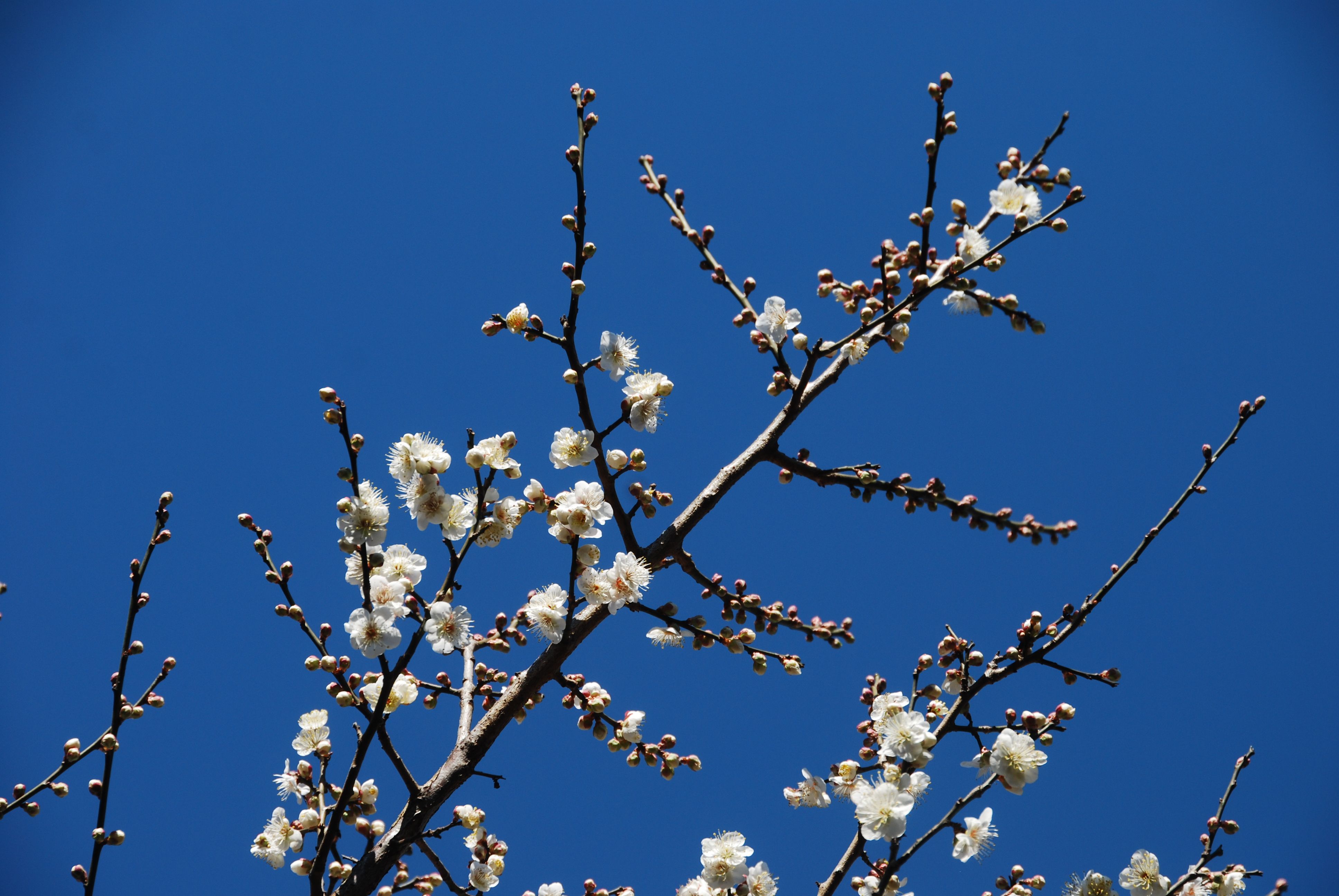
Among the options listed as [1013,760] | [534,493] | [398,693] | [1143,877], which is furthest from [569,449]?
[1143,877]

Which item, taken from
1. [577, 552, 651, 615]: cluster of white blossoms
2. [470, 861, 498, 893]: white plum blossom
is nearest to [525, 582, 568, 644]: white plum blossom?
[577, 552, 651, 615]: cluster of white blossoms

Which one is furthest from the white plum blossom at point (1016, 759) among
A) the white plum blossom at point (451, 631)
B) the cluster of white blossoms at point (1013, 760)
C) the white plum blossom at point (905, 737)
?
the white plum blossom at point (451, 631)

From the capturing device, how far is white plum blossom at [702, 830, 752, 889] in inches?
116

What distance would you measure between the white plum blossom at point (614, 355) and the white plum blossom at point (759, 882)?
2.01 meters

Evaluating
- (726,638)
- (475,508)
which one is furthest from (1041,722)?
(475,508)

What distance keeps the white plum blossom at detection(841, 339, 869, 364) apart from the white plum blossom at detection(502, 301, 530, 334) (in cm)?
115

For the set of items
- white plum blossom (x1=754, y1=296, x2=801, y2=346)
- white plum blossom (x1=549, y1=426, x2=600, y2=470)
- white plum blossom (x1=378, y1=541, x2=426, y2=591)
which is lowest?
white plum blossom (x1=378, y1=541, x2=426, y2=591)

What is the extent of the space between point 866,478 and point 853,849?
4.08 feet

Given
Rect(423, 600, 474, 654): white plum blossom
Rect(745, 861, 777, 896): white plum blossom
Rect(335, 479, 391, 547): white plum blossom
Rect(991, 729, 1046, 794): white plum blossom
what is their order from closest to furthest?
1. Rect(335, 479, 391, 547): white plum blossom
2. Rect(991, 729, 1046, 794): white plum blossom
3. Rect(423, 600, 474, 654): white plum blossom
4. Rect(745, 861, 777, 896): white plum blossom

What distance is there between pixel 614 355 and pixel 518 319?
0.36m

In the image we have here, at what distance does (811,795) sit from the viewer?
3.00m

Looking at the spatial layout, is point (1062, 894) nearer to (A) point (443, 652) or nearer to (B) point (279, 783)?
(A) point (443, 652)

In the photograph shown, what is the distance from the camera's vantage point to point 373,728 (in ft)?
7.36

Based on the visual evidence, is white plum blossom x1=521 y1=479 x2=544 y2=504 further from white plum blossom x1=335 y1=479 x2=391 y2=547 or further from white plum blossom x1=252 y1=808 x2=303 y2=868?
white plum blossom x1=252 y1=808 x2=303 y2=868
